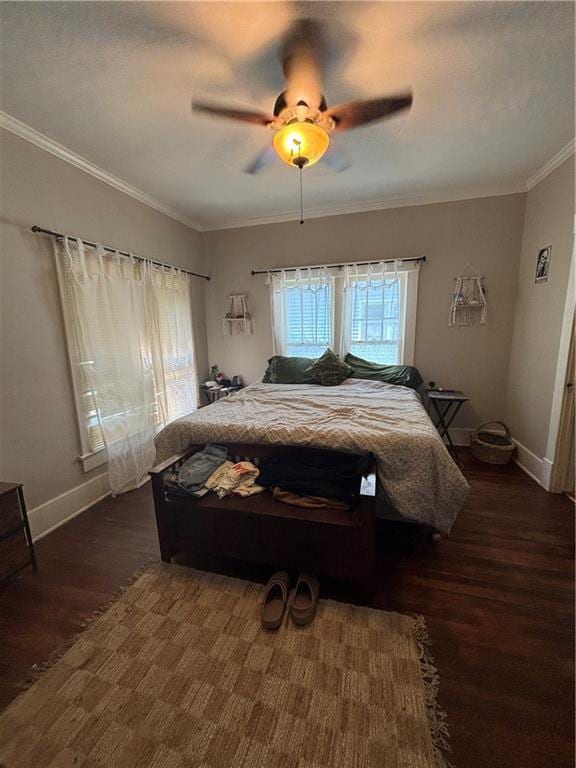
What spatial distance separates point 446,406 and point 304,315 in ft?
6.51

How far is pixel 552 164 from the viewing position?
8.41 feet

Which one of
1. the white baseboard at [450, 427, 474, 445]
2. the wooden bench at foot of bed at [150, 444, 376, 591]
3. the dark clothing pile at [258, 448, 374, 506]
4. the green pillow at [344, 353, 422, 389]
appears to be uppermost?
the green pillow at [344, 353, 422, 389]

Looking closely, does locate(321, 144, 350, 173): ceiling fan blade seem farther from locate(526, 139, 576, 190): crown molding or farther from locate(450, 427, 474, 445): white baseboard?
locate(450, 427, 474, 445): white baseboard

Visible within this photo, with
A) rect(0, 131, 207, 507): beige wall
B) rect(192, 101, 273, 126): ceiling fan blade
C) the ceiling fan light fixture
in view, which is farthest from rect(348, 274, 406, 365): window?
rect(0, 131, 207, 507): beige wall

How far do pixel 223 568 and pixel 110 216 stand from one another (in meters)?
2.92

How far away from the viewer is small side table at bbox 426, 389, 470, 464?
125 inches

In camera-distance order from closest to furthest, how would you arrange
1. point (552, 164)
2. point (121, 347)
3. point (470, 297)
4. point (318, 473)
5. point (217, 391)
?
point (318, 473), point (552, 164), point (121, 347), point (470, 297), point (217, 391)

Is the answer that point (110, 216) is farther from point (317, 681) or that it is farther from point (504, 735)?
point (504, 735)

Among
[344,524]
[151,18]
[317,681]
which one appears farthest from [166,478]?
[151,18]

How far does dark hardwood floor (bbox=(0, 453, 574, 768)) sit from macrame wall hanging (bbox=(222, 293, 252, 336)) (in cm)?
240

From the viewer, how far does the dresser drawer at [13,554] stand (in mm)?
1637

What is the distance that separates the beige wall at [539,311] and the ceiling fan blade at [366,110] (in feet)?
5.68

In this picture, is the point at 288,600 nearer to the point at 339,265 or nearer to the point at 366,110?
the point at 366,110

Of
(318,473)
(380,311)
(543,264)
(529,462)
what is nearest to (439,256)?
(380,311)
